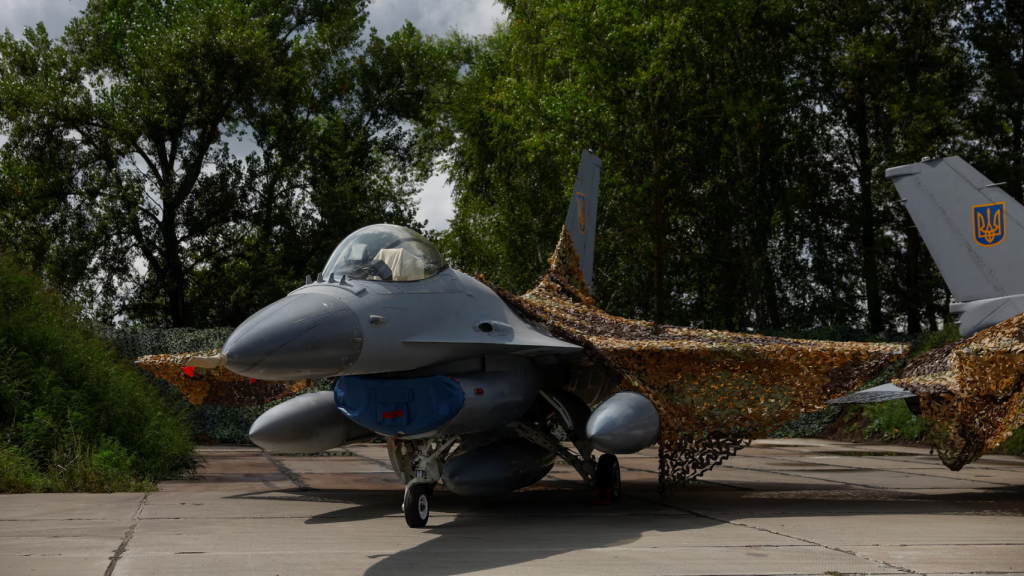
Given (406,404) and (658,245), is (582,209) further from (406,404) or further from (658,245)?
(658,245)

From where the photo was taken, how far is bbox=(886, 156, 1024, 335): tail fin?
10336 mm

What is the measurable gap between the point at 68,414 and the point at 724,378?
26.6ft

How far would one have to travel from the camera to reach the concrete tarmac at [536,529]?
18.8 ft

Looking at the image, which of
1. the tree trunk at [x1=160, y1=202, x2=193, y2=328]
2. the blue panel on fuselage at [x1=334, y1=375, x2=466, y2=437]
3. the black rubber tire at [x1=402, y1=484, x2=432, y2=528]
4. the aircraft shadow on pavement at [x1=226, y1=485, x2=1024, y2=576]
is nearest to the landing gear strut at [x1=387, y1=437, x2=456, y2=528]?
the black rubber tire at [x1=402, y1=484, x2=432, y2=528]

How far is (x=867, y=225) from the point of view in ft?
82.3

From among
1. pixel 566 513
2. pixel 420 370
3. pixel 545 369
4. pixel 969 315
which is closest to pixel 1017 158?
pixel 969 315

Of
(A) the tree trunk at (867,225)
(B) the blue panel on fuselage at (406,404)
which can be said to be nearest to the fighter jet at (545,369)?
(B) the blue panel on fuselage at (406,404)

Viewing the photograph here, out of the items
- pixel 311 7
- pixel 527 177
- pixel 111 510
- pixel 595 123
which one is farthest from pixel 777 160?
pixel 111 510

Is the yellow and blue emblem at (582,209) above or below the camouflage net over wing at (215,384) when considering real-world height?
above

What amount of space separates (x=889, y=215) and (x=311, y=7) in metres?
22.9

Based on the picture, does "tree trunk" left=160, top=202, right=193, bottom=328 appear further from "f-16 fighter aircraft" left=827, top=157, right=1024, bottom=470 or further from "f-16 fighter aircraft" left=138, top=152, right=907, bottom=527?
"f-16 fighter aircraft" left=827, top=157, right=1024, bottom=470

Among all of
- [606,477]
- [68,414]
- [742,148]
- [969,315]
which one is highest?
[742,148]

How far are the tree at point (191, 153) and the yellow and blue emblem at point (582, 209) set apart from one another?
15.1 meters

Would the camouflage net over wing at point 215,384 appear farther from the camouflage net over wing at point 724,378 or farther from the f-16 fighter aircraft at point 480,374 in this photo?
the camouflage net over wing at point 724,378
